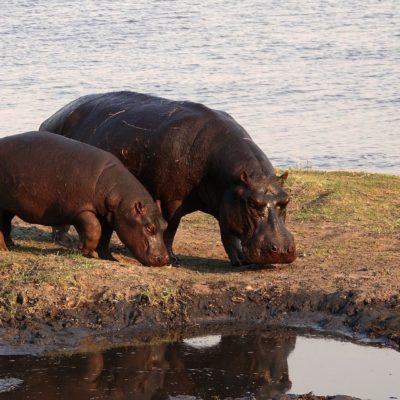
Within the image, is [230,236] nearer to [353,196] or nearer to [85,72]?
[353,196]

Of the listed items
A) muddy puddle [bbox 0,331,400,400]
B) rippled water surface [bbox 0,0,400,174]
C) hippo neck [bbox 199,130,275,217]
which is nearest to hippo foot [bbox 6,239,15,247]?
hippo neck [bbox 199,130,275,217]

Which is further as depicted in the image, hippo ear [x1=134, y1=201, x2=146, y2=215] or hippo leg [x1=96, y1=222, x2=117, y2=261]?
hippo leg [x1=96, y1=222, x2=117, y2=261]

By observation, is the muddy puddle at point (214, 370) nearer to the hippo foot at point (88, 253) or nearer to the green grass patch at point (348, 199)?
the hippo foot at point (88, 253)

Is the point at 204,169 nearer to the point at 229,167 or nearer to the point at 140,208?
the point at 229,167

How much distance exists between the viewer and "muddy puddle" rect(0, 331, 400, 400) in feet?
23.3

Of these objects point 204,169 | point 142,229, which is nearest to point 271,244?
point 204,169

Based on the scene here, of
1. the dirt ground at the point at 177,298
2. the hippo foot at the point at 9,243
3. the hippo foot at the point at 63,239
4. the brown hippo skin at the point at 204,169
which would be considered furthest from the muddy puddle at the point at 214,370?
the hippo foot at the point at 63,239

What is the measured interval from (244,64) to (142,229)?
14.2 m

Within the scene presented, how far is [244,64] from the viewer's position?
23.5 m

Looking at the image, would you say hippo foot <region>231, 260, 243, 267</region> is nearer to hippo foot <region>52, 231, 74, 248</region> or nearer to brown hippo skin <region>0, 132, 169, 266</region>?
brown hippo skin <region>0, 132, 169, 266</region>

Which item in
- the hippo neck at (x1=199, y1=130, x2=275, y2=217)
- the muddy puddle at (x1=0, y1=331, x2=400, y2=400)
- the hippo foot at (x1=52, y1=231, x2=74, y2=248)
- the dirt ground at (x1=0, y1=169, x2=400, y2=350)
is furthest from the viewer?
the hippo foot at (x1=52, y1=231, x2=74, y2=248)

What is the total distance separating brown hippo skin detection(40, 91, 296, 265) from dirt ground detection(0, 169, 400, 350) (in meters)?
0.31

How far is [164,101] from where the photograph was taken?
10.5 m

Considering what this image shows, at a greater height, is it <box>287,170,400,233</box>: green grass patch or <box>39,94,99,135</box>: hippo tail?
<box>39,94,99,135</box>: hippo tail
